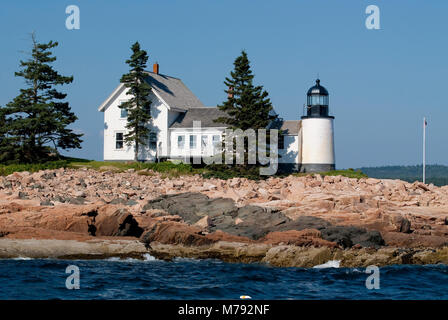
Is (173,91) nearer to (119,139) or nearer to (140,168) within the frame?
(119,139)

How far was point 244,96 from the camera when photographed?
3494 cm

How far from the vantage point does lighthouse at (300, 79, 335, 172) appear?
37.5 m

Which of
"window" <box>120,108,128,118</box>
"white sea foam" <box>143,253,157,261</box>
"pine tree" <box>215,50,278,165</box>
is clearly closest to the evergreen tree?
"pine tree" <box>215,50,278,165</box>

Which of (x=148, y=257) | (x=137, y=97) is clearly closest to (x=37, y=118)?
(x=137, y=97)

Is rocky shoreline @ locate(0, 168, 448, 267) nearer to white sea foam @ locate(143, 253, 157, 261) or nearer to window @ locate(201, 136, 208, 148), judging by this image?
white sea foam @ locate(143, 253, 157, 261)

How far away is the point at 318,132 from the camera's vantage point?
1480 inches

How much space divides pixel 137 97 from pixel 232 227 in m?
23.2

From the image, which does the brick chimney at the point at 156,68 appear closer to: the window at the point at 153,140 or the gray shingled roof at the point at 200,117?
the gray shingled roof at the point at 200,117

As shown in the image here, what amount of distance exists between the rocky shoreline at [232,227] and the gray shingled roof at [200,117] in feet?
59.7

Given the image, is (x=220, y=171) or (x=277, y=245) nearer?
(x=277, y=245)

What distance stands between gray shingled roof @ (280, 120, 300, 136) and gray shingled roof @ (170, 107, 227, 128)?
397cm
